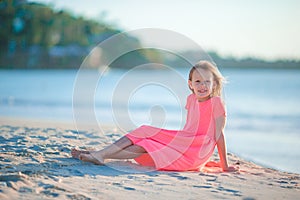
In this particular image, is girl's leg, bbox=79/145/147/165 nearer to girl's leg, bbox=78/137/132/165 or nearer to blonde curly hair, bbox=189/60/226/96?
girl's leg, bbox=78/137/132/165

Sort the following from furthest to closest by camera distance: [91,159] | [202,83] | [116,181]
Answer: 1. [202,83]
2. [91,159]
3. [116,181]

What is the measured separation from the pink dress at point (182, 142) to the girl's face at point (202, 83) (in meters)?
0.09

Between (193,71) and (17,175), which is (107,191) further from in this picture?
(193,71)

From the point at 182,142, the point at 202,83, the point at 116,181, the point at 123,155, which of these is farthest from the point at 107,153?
the point at 202,83

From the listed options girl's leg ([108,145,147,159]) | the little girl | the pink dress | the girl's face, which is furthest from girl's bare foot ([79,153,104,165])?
the girl's face

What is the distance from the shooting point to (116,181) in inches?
131

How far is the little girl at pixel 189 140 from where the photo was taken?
380 cm

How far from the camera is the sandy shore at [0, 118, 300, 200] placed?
294 cm

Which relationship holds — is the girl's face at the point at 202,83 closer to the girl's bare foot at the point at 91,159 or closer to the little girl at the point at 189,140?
the little girl at the point at 189,140

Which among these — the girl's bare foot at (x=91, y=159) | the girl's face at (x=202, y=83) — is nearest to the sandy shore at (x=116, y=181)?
the girl's bare foot at (x=91, y=159)

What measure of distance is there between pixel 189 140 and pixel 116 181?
0.84 metres

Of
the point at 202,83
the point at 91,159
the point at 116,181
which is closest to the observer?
the point at 116,181

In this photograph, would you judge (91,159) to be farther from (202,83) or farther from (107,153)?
(202,83)

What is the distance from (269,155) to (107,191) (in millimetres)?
3707
